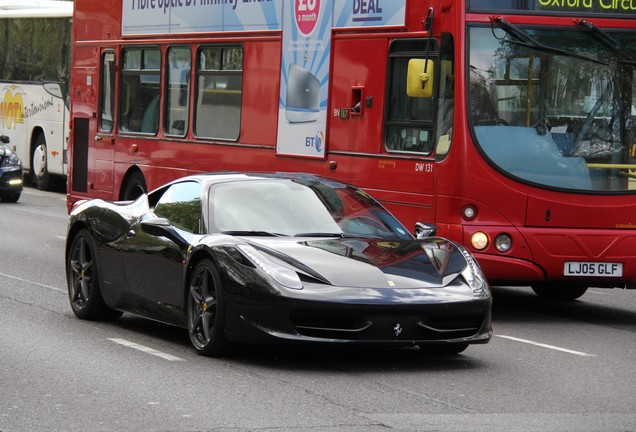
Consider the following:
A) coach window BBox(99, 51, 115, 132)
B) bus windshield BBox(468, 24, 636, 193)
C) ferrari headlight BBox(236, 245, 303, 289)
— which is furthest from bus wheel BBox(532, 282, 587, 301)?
coach window BBox(99, 51, 115, 132)

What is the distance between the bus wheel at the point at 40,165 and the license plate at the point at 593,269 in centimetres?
2237

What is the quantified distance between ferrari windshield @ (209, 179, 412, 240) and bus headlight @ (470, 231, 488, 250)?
2.15 m

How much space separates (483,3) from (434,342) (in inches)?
173

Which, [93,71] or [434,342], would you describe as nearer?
[434,342]

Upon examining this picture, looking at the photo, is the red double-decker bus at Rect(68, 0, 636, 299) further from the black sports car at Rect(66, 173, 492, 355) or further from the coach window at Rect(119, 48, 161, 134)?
the coach window at Rect(119, 48, 161, 134)

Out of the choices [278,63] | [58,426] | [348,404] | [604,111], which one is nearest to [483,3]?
[604,111]

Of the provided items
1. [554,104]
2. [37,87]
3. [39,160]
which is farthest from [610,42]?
[37,87]

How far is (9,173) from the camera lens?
28.3 metres

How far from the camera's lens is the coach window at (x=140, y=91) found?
18.8m

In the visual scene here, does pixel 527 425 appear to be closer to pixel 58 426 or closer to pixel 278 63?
pixel 58 426

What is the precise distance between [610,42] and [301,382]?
5.60 meters

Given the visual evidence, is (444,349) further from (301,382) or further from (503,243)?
(503,243)

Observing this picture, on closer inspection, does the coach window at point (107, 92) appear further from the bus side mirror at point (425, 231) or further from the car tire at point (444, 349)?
the car tire at point (444, 349)

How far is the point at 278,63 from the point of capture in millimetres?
15992
